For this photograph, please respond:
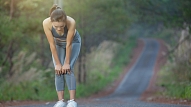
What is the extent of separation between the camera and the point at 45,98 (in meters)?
20.2

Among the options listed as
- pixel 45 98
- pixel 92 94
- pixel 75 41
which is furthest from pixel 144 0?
pixel 75 41

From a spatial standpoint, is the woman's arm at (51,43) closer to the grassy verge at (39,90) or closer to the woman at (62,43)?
the woman at (62,43)

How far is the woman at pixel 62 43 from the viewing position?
7742 mm

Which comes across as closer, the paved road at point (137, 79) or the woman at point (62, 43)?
the woman at point (62, 43)

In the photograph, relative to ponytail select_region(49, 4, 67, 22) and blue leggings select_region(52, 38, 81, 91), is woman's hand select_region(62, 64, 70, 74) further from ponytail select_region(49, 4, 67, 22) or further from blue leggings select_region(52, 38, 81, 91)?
ponytail select_region(49, 4, 67, 22)

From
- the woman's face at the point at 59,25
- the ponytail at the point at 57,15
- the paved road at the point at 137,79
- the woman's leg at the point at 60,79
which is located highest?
the ponytail at the point at 57,15

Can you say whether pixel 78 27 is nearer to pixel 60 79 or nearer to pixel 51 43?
pixel 60 79

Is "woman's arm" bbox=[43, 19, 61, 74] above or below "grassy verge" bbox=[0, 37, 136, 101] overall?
above

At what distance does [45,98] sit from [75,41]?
12.3m

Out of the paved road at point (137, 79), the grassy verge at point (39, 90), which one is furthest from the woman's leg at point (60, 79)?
the paved road at point (137, 79)

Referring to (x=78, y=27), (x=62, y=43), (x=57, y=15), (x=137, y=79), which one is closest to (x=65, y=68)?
(x=62, y=43)

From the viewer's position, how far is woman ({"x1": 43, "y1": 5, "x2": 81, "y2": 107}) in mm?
7742

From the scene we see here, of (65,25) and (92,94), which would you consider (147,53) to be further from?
(65,25)

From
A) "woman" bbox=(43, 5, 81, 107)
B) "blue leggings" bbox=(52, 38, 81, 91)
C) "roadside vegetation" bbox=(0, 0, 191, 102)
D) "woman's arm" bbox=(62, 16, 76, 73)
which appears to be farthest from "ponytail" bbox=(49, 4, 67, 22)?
"roadside vegetation" bbox=(0, 0, 191, 102)
